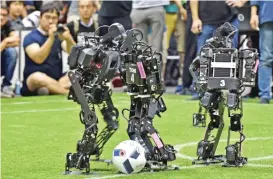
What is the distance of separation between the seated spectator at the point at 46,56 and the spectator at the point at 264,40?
3723mm

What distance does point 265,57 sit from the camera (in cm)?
1372

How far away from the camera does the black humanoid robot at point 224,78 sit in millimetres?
7621

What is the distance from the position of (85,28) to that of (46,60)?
98cm

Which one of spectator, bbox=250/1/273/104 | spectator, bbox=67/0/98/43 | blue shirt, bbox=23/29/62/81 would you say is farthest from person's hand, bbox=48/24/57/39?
spectator, bbox=250/1/273/104

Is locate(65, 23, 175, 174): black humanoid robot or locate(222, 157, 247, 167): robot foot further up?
locate(65, 23, 175, 174): black humanoid robot

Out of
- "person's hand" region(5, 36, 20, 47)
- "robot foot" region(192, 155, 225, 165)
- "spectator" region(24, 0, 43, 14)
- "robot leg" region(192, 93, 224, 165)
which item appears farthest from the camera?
"spectator" region(24, 0, 43, 14)

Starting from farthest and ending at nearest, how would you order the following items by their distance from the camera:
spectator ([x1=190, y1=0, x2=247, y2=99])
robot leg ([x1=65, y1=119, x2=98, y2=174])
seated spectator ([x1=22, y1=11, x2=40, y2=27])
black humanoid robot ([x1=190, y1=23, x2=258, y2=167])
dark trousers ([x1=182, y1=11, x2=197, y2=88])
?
seated spectator ([x1=22, y1=11, x2=40, y2=27]), dark trousers ([x1=182, y1=11, x2=197, y2=88]), spectator ([x1=190, y1=0, x2=247, y2=99]), black humanoid robot ([x1=190, y1=23, x2=258, y2=167]), robot leg ([x1=65, y1=119, x2=98, y2=174])

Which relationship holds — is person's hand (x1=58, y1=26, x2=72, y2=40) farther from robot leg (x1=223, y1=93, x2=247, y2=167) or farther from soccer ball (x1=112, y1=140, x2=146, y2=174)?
soccer ball (x1=112, y1=140, x2=146, y2=174)

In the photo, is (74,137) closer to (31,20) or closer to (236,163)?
(236,163)

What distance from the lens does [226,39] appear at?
8.05 meters

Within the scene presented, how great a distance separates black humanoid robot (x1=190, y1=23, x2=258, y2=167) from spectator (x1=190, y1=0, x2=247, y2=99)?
5865 millimetres

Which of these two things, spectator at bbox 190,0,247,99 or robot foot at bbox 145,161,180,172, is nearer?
robot foot at bbox 145,161,180,172

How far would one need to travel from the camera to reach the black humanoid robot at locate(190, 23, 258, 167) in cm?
762

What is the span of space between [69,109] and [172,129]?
308 cm
